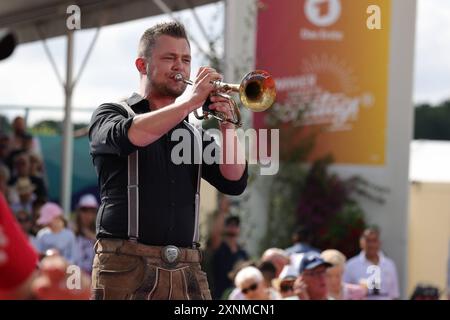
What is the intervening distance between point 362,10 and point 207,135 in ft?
31.0

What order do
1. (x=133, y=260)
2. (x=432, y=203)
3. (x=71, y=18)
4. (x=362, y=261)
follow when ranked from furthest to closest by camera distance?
(x=432, y=203)
(x=362, y=261)
(x=71, y=18)
(x=133, y=260)

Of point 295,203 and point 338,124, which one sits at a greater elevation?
point 338,124

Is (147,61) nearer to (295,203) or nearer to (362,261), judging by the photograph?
(362,261)

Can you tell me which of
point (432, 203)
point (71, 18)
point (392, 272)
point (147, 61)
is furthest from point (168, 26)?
point (432, 203)

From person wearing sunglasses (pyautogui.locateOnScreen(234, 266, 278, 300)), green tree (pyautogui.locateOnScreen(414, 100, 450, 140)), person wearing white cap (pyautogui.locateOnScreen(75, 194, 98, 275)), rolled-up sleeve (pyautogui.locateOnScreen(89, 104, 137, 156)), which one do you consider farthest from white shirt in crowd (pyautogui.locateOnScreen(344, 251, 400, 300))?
green tree (pyautogui.locateOnScreen(414, 100, 450, 140))

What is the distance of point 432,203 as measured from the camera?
14781 mm

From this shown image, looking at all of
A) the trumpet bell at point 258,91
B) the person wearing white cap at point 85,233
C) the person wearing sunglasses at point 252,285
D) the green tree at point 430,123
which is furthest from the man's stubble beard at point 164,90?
the green tree at point 430,123


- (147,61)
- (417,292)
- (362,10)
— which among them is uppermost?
(362,10)

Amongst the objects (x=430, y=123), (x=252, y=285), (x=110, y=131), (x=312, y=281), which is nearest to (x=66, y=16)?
(x=252, y=285)

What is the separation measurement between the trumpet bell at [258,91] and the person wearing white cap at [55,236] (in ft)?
15.6

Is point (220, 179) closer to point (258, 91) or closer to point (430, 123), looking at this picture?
point (258, 91)

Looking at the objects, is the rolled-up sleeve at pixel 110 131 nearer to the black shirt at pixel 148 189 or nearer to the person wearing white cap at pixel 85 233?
the black shirt at pixel 148 189

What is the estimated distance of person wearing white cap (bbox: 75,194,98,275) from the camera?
29.9ft

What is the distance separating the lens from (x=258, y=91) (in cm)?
459
